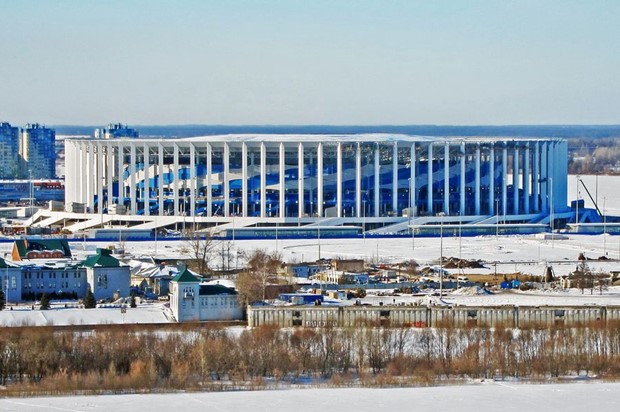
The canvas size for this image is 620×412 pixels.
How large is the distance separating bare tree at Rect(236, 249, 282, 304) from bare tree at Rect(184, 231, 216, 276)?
3.46 ft

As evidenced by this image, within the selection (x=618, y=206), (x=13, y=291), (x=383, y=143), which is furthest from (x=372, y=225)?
(x=13, y=291)

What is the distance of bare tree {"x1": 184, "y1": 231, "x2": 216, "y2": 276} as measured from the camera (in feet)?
147

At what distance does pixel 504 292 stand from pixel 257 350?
1017cm

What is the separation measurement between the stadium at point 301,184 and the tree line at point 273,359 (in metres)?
28.9

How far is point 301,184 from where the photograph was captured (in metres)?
62.5

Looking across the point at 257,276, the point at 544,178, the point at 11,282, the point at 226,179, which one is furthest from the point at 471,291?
the point at 544,178

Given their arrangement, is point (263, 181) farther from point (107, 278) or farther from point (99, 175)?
point (107, 278)

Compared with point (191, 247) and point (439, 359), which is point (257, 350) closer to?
point (439, 359)

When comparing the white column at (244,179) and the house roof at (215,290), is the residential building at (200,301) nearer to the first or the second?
the house roof at (215,290)

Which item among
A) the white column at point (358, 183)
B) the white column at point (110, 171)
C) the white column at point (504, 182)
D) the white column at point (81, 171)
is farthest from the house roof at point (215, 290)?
the white column at point (81, 171)

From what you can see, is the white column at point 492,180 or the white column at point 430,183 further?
the white column at point 492,180

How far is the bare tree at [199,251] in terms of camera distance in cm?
4491

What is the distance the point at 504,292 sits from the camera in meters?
40.0

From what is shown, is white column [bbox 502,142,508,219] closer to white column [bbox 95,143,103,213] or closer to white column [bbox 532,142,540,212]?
white column [bbox 532,142,540,212]
